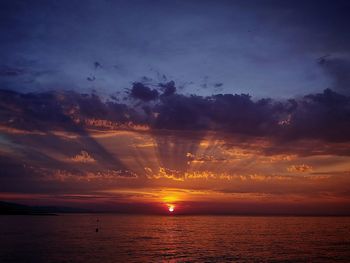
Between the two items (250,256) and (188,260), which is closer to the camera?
(188,260)

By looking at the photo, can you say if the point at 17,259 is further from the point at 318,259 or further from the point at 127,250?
the point at 318,259

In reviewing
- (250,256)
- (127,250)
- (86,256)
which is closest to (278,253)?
(250,256)

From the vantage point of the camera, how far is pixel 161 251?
77.2m

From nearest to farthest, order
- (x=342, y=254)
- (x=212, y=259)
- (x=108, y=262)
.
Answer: (x=108, y=262) → (x=212, y=259) → (x=342, y=254)

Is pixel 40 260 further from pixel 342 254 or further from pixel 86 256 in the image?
pixel 342 254

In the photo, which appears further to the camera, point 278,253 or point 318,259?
point 278,253

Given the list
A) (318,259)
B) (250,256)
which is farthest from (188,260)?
(318,259)

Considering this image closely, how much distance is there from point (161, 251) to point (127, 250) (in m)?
7.13

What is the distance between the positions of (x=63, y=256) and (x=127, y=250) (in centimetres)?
1457

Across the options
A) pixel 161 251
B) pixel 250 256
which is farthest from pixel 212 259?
pixel 161 251

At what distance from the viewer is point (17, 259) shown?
208 feet

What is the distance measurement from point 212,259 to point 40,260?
97.6ft

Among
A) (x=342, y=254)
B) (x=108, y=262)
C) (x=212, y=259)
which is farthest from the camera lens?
(x=342, y=254)

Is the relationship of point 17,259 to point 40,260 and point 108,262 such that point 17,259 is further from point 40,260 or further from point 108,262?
point 108,262
